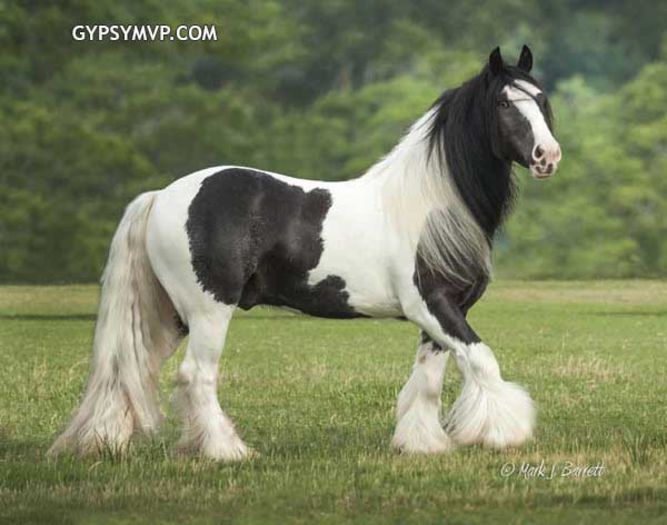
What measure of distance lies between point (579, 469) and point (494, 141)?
1829mm

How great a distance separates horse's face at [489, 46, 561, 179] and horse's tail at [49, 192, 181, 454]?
2002 mm

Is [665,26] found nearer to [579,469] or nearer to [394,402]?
[394,402]

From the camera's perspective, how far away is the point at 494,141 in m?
7.88

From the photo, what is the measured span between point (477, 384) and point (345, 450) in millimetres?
933

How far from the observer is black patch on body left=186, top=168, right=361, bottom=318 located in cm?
787

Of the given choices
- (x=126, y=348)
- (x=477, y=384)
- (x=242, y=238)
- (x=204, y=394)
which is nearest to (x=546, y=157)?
(x=477, y=384)

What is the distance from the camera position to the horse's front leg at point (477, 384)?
7691 millimetres

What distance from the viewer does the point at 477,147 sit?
314 inches

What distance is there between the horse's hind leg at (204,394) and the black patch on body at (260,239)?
0.17 meters

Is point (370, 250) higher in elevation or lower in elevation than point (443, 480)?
higher

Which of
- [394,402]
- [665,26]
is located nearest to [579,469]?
[394,402]

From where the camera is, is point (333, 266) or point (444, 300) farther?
point (333, 266)
